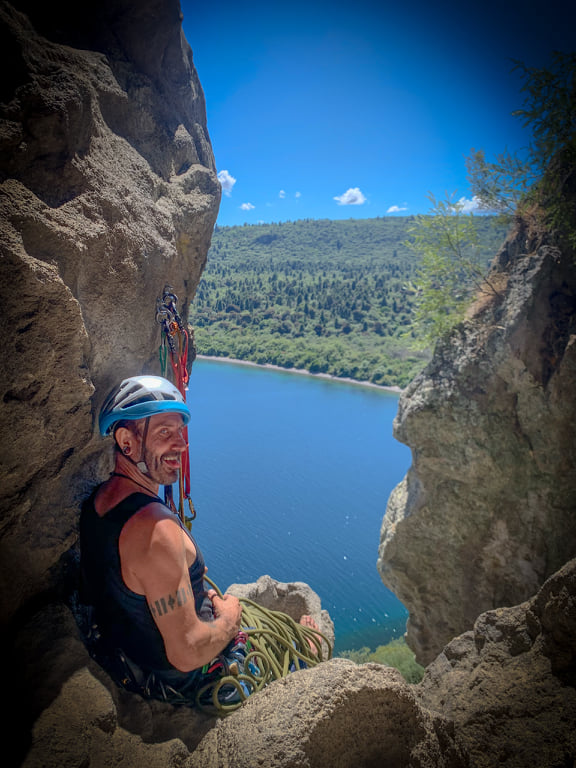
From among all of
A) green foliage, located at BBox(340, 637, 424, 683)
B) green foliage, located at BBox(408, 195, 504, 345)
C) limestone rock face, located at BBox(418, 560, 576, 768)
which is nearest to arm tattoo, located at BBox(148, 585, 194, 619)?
limestone rock face, located at BBox(418, 560, 576, 768)

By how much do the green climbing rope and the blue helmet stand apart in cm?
99

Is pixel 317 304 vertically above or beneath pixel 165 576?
above

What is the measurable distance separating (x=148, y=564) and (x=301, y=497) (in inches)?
749

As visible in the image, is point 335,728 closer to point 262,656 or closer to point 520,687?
point 262,656

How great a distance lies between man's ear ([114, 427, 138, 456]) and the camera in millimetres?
2225

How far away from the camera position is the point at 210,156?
482 centimetres

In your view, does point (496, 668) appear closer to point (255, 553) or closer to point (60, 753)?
point (60, 753)

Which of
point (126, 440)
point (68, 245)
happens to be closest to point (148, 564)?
point (126, 440)

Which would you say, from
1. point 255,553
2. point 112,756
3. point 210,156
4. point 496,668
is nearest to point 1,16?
point 210,156

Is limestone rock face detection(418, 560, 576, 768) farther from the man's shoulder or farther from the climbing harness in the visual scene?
the man's shoulder

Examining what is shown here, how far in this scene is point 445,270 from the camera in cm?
688

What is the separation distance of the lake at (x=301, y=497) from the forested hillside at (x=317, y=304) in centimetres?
1322

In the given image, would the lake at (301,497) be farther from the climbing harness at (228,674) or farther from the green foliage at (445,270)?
the climbing harness at (228,674)

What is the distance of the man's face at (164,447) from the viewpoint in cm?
222
